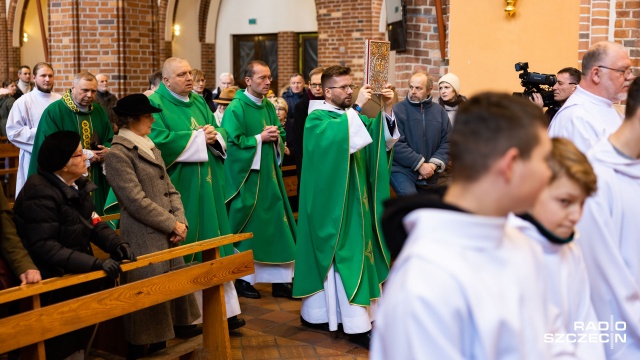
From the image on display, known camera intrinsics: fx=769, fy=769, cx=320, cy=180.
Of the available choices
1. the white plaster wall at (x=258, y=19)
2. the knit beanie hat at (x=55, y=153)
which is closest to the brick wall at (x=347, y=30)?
the white plaster wall at (x=258, y=19)

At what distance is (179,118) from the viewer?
5.64 metres

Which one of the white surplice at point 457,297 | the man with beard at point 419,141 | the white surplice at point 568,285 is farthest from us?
the man with beard at point 419,141

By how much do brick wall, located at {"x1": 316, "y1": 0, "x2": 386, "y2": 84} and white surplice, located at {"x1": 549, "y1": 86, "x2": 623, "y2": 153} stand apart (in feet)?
34.4

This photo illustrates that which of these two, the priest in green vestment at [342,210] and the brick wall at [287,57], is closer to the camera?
the priest in green vestment at [342,210]

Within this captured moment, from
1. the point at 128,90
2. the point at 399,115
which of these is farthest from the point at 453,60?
the point at 128,90

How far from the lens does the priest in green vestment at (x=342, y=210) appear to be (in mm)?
5156

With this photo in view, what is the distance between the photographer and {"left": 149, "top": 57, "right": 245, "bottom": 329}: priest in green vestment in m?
5.44

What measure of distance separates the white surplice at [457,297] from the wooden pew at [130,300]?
218 centimetres

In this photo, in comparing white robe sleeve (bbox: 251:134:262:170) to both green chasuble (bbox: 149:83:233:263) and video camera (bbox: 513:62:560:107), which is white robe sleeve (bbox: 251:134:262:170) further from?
video camera (bbox: 513:62:560:107)

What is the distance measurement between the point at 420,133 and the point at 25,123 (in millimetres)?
3970

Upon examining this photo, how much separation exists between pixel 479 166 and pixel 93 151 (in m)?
5.16

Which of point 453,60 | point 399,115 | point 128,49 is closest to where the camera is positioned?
point 399,115

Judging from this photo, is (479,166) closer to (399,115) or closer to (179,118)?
(179,118)

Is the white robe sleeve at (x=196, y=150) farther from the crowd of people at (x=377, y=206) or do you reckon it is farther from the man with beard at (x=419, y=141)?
the man with beard at (x=419, y=141)
